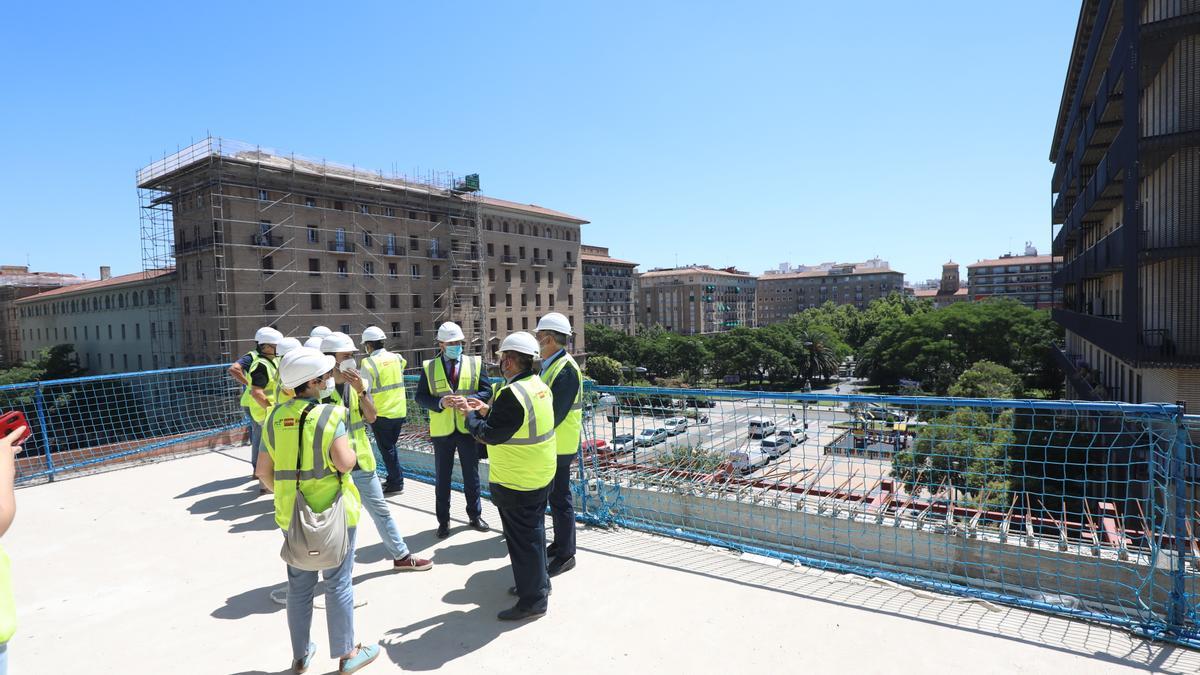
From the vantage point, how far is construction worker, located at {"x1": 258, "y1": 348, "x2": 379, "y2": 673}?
3.04 m

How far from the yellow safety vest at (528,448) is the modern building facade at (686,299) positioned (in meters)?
94.8

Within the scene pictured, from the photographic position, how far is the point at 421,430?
8414 mm

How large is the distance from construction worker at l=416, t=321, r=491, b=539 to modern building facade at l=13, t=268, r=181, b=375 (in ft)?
136

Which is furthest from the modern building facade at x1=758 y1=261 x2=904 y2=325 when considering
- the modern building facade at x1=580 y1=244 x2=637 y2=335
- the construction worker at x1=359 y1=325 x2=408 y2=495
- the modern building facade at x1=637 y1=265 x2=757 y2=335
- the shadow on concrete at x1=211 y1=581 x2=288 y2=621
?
the shadow on concrete at x1=211 y1=581 x2=288 y2=621

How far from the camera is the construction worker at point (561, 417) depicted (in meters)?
4.09

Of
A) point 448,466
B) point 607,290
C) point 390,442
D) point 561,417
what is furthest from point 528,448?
point 607,290

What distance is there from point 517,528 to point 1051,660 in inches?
110

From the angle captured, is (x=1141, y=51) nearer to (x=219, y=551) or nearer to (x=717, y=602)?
(x=717, y=602)

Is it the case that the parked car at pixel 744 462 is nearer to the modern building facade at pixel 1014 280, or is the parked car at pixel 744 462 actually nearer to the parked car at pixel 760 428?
the parked car at pixel 760 428

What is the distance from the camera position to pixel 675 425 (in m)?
5.84

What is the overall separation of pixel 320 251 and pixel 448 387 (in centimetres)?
3855

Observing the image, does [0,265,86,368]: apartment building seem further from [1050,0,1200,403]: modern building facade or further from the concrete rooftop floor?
[1050,0,1200,403]: modern building facade

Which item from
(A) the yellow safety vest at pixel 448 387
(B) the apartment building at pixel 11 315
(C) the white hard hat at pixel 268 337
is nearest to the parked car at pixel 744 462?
(A) the yellow safety vest at pixel 448 387

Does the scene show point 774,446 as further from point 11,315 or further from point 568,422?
point 11,315
